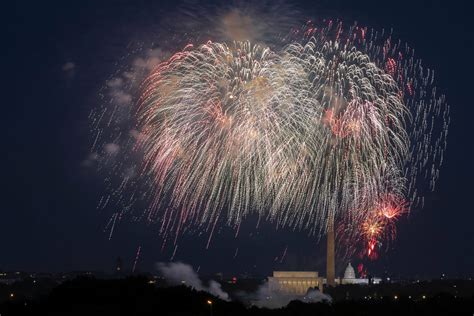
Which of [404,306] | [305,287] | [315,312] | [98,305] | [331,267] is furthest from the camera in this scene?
[305,287]

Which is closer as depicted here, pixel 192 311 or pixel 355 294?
pixel 192 311

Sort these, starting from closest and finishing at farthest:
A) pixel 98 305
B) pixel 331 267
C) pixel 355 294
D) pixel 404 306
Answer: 1. pixel 98 305
2. pixel 404 306
3. pixel 331 267
4. pixel 355 294

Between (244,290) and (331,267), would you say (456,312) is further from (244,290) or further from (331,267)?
(244,290)

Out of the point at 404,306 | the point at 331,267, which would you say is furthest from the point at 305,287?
the point at 404,306

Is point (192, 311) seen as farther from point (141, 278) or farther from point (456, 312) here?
point (456, 312)

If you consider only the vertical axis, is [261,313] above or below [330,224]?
below

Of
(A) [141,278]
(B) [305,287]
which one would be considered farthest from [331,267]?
(A) [141,278]
